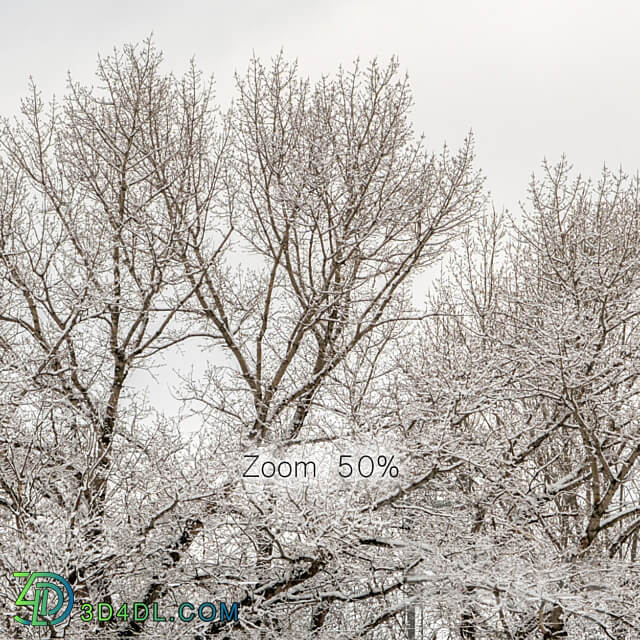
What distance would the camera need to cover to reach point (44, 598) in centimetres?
514

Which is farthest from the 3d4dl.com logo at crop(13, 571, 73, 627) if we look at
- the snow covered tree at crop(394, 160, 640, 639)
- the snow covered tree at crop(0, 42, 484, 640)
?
the snow covered tree at crop(394, 160, 640, 639)

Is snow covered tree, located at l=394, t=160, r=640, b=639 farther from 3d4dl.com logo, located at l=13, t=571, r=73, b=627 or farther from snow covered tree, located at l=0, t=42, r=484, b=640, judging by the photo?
3d4dl.com logo, located at l=13, t=571, r=73, b=627

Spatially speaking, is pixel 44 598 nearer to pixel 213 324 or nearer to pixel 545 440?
pixel 213 324

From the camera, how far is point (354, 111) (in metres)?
9.95

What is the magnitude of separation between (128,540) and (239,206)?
509cm

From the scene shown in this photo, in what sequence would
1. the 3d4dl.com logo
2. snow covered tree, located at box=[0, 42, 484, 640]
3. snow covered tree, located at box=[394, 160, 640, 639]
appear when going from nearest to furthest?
the 3d4dl.com logo → snow covered tree, located at box=[0, 42, 484, 640] → snow covered tree, located at box=[394, 160, 640, 639]

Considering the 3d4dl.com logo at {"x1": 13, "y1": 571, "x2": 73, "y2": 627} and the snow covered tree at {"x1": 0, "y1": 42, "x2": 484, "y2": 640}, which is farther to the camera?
the snow covered tree at {"x1": 0, "y1": 42, "x2": 484, "y2": 640}

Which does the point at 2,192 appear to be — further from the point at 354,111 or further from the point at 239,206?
the point at 354,111

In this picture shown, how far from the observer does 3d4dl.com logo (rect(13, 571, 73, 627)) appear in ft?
16.7

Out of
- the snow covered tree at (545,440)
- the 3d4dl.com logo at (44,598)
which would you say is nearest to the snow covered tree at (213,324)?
the 3d4dl.com logo at (44,598)

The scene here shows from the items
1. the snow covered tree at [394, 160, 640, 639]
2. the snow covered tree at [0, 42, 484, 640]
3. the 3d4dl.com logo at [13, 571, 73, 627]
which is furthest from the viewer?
the snow covered tree at [394, 160, 640, 639]

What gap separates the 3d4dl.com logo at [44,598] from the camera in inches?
200

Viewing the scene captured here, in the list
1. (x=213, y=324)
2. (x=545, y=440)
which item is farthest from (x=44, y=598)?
(x=545, y=440)

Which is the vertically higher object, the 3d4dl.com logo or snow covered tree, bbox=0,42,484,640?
snow covered tree, bbox=0,42,484,640
